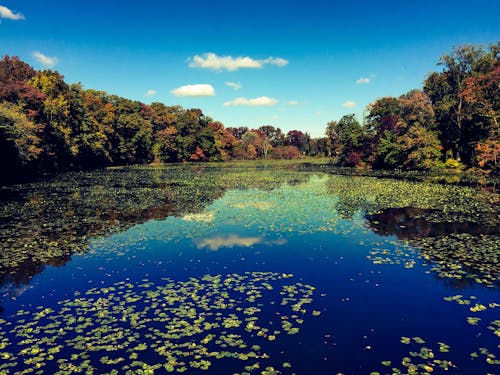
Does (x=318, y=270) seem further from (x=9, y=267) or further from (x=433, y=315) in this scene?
(x=9, y=267)

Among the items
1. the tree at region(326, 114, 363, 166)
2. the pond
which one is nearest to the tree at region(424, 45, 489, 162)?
the tree at region(326, 114, 363, 166)

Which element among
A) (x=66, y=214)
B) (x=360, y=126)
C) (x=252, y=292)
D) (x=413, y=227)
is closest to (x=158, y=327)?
(x=252, y=292)

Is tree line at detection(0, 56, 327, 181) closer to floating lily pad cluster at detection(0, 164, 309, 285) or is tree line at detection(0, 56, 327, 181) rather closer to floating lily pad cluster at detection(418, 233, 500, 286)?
floating lily pad cluster at detection(0, 164, 309, 285)

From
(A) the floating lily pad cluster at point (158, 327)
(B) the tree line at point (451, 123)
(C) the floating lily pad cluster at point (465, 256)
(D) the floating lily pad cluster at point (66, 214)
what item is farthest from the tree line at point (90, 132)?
(B) the tree line at point (451, 123)

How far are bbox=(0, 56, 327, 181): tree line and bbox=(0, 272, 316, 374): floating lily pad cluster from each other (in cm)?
3830

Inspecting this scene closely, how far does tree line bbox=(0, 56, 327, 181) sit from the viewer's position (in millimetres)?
45562

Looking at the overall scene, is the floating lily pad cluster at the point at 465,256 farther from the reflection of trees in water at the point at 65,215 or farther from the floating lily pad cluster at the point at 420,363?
the reflection of trees in water at the point at 65,215

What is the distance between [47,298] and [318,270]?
890 centimetres

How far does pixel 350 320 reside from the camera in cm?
887

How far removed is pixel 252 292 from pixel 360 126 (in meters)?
69.8

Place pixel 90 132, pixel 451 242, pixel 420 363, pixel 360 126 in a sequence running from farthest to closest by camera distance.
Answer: pixel 360 126
pixel 90 132
pixel 451 242
pixel 420 363

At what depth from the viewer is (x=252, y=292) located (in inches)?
418

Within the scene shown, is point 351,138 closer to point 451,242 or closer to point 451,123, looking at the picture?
point 451,123

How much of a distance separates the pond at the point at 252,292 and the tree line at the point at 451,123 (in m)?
32.8
